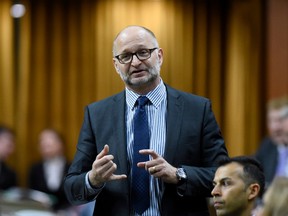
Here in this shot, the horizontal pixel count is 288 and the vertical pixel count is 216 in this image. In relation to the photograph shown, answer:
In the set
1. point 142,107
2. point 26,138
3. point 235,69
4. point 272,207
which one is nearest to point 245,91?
point 235,69

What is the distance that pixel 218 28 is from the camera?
28.9 ft

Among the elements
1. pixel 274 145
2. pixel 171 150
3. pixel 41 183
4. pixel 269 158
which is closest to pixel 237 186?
pixel 171 150

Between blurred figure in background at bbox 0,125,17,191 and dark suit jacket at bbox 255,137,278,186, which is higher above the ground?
dark suit jacket at bbox 255,137,278,186

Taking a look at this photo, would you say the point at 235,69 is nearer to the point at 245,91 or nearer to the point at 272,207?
the point at 245,91

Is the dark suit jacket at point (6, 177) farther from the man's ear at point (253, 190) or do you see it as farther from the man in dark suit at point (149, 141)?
the man's ear at point (253, 190)

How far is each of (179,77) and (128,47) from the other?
5128 millimetres

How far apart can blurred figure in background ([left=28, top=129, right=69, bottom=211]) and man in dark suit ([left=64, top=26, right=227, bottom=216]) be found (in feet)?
13.8

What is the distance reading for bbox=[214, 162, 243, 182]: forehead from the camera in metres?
3.72

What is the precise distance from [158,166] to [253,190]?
0.52 meters

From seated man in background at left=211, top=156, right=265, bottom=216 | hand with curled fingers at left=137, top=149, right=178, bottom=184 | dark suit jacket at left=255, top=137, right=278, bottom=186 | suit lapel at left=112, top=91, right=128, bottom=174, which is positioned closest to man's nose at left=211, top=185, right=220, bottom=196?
seated man in background at left=211, top=156, right=265, bottom=216

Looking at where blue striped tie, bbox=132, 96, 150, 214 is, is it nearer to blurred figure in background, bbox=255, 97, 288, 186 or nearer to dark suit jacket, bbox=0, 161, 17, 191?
blurred figure in background, bbox=255, 97, 288, 186

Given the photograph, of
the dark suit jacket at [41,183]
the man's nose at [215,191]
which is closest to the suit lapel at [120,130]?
the man's nose at [215,191]

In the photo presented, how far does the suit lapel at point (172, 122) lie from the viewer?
368cm

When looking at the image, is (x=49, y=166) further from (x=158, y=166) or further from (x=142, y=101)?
(x=158, y=166)
